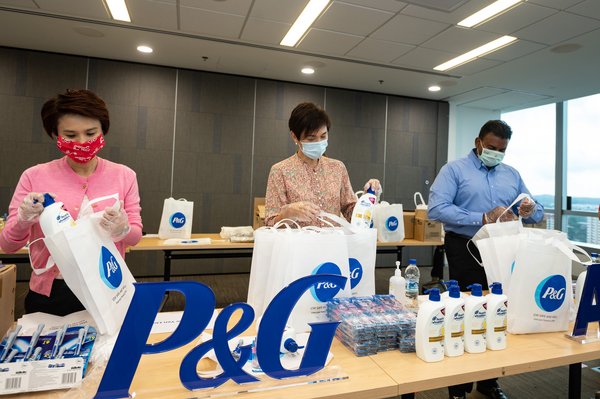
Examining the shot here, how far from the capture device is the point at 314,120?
5.01 ft

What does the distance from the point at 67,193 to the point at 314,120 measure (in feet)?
3.33

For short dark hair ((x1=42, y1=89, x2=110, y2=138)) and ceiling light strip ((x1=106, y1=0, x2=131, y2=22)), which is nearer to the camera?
short dark hair ((x1=42, y1=89, x2=110, y2=138))

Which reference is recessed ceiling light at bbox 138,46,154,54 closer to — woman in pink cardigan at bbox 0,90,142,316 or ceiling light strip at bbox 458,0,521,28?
woman in pink cardigan at bbox 0,90,142,316

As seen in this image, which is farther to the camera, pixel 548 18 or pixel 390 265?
pixel 390 265

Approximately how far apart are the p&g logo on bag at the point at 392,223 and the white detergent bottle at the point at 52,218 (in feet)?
10.7

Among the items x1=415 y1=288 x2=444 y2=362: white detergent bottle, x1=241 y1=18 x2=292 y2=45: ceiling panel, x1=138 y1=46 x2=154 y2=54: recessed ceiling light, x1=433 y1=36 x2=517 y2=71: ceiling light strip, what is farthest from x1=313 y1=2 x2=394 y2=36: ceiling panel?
x1=415 y1=288 x2=444 y2=362: white detergent bottle

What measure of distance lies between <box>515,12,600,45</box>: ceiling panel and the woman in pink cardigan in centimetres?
382

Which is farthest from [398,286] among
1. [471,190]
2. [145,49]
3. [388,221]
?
[145,49]

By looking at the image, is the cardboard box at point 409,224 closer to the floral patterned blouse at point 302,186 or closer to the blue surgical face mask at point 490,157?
the blue surgical face mask at point 490,157

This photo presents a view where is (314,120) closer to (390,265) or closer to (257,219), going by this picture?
(257,219)

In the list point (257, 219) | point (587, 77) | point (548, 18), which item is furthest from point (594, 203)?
point (257, 219)

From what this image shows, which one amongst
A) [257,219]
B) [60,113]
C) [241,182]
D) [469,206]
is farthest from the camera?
[241,182]

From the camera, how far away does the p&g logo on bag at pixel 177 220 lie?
10.9ft

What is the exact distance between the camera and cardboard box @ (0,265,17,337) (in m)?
1.01
